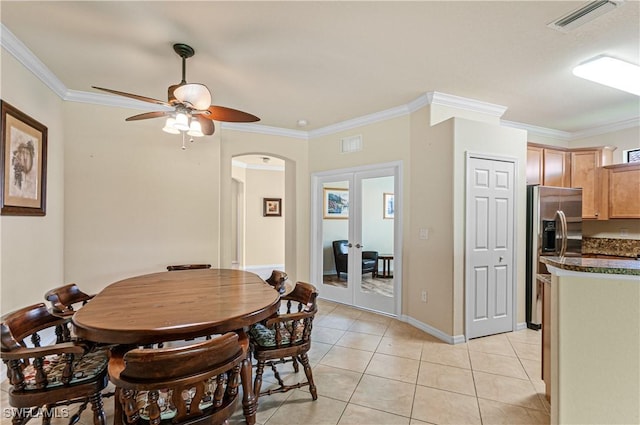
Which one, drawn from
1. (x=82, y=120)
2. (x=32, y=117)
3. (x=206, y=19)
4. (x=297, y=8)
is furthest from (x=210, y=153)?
(x=297, y=8)

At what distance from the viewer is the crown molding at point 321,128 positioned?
256cm

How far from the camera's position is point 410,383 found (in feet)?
8.05

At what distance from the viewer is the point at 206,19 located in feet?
6.96

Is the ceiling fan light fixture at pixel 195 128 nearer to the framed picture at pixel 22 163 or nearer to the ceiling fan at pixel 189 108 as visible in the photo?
the ceiling fan at pixel 189 108

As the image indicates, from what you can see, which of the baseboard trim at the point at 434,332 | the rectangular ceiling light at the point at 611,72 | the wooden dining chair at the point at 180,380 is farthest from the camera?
the baseboard trim at the point at 434,332

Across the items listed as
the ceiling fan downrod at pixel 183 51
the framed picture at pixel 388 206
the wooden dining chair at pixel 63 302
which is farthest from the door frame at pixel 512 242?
the wooden dining chair at pixel 63 302

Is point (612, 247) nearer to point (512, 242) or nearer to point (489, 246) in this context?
point (512, 242)

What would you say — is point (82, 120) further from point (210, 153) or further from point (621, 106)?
point (621, 106)

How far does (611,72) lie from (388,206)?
8.04ft

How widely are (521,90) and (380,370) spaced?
3181 millimetres

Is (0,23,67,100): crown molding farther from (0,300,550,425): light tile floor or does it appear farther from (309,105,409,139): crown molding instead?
(309,105,409,139): crown molding

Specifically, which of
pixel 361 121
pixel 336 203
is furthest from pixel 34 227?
pixel 361 121

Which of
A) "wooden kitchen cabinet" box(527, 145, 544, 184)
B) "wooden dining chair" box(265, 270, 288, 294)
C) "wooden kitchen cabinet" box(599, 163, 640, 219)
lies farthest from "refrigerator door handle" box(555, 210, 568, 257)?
"wooden dining chair" box(265, 270, 288, 294)

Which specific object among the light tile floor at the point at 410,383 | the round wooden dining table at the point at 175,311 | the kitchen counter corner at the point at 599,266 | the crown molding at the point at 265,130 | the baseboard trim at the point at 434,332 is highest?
the crown molding at the point at 265,130
